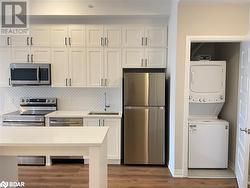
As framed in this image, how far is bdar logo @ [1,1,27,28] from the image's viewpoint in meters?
4.45

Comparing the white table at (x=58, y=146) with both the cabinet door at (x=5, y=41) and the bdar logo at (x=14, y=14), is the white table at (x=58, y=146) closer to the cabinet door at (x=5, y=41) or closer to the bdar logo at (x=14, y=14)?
the cabinet door at (x=5, y=41)

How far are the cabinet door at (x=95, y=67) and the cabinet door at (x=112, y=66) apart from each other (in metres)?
0.11

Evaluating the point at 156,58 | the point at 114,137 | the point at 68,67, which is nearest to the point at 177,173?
the point at 114,137

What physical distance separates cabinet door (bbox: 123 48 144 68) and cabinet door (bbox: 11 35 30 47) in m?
1.82

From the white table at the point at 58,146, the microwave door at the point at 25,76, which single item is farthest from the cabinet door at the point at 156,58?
the white table at the point at 58,146

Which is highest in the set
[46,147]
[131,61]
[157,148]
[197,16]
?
[197,16]

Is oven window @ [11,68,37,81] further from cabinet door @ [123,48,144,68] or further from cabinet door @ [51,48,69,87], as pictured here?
cabinet door @ [123,48,144,68]

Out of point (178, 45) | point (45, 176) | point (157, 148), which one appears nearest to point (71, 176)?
point (45, 176)

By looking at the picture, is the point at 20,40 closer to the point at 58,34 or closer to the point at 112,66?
the point at 58,34

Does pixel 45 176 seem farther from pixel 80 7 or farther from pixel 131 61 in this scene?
pixel 80 7

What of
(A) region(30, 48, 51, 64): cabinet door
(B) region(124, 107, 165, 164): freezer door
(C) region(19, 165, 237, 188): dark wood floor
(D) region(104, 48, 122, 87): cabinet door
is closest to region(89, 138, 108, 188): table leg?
(C) region(19, 165, 237, 188): dark wood floor

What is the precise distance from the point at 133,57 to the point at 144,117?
114 centimetres

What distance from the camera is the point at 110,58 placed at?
468 centimetres

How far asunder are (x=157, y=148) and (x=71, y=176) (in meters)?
1.52
